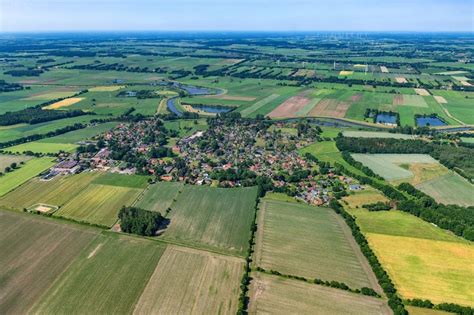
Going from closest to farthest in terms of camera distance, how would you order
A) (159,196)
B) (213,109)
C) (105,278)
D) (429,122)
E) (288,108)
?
(105,278)
(159,196)
(429,122)
(288,108)
(213,109)

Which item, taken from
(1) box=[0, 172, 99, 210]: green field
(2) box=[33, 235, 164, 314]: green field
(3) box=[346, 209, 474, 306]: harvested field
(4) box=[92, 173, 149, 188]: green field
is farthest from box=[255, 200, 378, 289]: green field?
(1) box=[0, 172, 99, 210]: green field

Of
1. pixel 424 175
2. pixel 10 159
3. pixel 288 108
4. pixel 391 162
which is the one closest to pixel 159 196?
pixel 10 159

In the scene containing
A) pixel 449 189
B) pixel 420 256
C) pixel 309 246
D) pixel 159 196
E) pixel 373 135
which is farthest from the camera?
pixel 373 135

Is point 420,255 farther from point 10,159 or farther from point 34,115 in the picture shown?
point 34,115

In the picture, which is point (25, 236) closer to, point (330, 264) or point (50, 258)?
point (50, 258)

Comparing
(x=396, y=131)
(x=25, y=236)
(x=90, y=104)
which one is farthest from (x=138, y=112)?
(x=396, y=131)

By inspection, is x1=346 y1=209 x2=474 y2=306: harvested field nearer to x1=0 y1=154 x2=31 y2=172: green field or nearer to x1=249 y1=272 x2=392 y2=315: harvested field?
x1=249 y1=272 x2=392 y2=315: harvested field
